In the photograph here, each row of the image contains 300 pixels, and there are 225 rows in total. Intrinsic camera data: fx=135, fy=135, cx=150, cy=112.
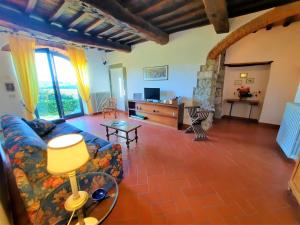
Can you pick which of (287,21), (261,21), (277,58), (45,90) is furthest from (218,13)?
(45,90)

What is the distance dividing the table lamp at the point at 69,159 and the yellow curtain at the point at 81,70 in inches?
182

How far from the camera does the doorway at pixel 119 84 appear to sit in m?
5.42

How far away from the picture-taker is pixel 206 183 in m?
1.85

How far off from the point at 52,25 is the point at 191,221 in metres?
4.27

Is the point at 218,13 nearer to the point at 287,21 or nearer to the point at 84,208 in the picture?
the point at 287,21

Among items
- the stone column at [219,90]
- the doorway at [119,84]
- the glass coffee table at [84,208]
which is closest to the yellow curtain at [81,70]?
the doorway at [119,84]

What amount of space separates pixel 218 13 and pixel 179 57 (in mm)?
1640

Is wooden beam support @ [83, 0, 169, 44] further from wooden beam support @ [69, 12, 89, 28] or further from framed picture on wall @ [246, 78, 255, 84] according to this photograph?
→ framed picture on wall @ [246, 78, 255, 84]

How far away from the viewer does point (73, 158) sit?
85cm

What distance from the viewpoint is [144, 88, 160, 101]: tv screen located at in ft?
13.8

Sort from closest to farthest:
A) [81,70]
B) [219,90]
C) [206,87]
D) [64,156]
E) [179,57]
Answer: [64,156]
[206,87]
[179,57]
[219,90]
[81,70]

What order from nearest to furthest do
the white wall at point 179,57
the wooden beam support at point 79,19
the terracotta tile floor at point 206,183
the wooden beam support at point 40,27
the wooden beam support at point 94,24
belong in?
A: the terracotta tile floor at point 206,183 → the wooden beam support at point 40,27 → the wooden beam support at point 79,19 → the wooden beam support at point 94,24 → the white wall at point 179,57

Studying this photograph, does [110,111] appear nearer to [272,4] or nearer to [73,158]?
[73,158]

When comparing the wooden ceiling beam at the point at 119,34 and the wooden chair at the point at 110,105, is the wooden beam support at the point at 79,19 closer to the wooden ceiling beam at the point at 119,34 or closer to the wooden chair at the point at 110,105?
the wooden ceiling beam at the point at 119,34
